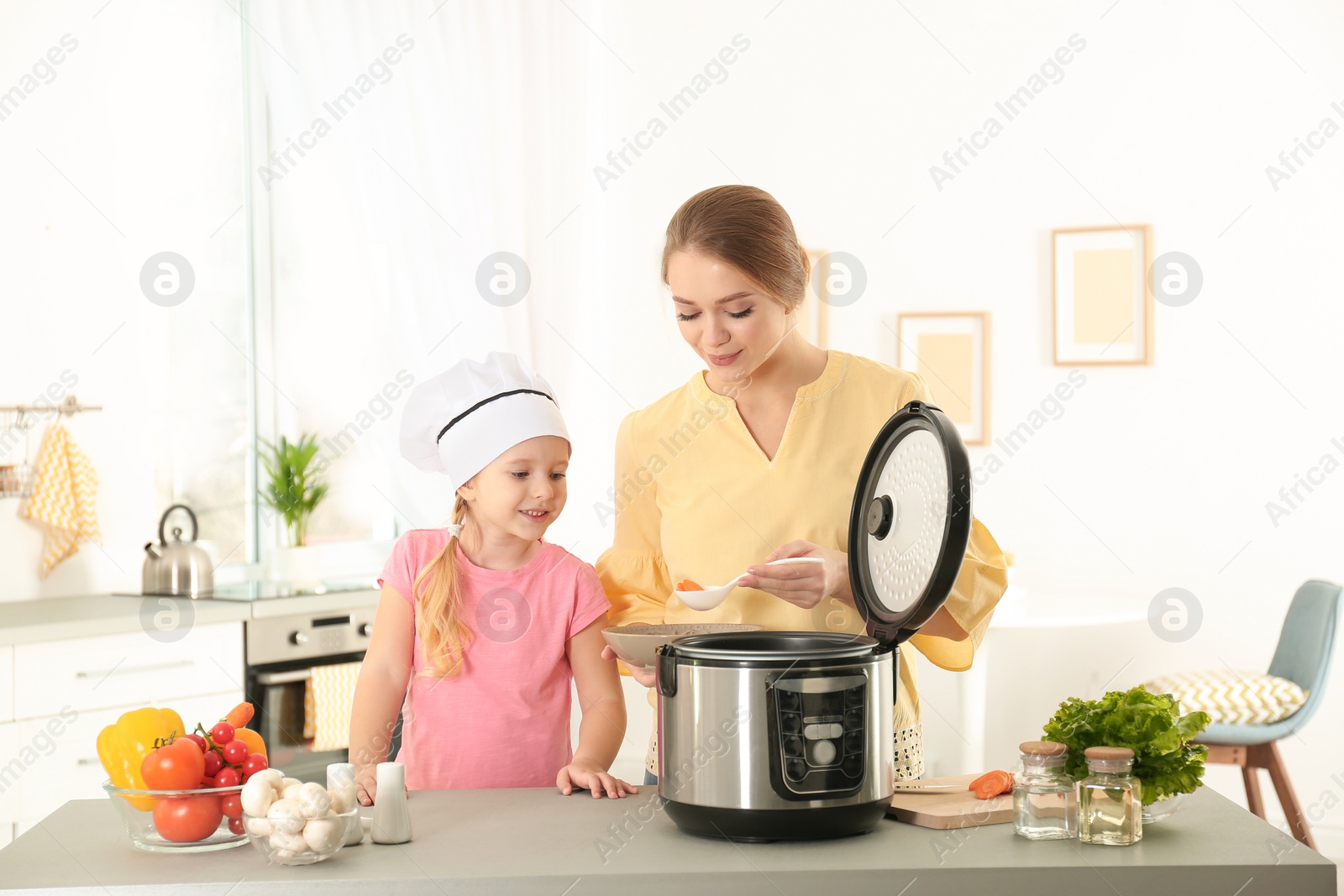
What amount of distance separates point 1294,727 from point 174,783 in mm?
2728

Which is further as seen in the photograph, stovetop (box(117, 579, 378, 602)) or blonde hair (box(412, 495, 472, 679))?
stovetop (box(117, 579, 378, 602))

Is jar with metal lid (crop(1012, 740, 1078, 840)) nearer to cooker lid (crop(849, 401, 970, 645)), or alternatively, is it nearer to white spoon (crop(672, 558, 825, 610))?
cooker lid (crop(849, 401, 970, 645))

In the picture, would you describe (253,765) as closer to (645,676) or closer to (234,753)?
(234,753)

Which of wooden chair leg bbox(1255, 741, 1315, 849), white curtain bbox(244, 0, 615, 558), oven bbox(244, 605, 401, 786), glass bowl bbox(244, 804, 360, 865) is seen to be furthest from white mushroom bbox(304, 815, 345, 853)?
wooden chair leg bbox(1255, 741, 1315, 849)

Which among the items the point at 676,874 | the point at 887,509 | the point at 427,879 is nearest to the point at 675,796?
the point at 676,874

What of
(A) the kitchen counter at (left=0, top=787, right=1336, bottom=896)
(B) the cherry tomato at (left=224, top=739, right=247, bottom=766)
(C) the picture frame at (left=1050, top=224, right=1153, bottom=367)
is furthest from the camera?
(C) the picture frame at (left=1050, top=224, right=1153, bottom=367)

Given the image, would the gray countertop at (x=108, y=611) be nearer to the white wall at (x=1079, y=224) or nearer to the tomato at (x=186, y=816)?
the white wall at (x=1079, y=224)

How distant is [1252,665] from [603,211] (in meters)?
2.40

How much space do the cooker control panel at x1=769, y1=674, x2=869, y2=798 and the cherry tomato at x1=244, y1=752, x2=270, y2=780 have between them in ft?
1.53

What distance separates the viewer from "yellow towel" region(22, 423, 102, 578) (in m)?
2.92

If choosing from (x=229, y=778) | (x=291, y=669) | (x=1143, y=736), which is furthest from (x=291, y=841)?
(x=291, y=669)

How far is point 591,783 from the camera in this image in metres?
1.27

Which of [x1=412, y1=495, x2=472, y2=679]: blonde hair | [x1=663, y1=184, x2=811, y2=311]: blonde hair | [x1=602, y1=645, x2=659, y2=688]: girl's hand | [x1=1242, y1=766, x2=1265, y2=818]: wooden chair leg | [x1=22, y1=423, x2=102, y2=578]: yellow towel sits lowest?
[x1=1242, y1=766, x2=1265, y2=818]: wooden chair leg

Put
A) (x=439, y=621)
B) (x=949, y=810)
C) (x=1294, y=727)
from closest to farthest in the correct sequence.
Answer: (x=949, y=810) < (x=439, y=621) < (x=1294, y=727)
